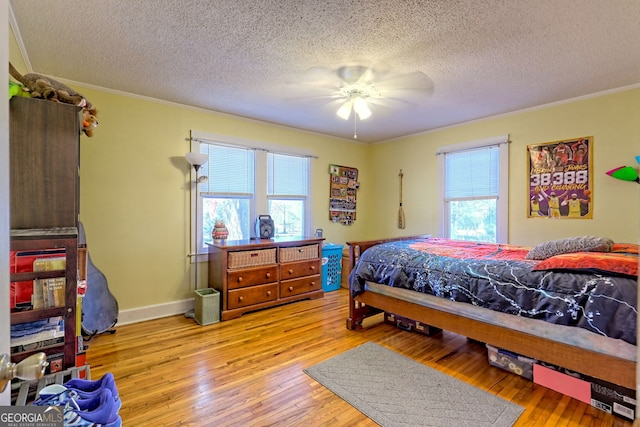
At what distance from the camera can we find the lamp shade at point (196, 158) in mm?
3332

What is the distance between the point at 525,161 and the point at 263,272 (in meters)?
3.37

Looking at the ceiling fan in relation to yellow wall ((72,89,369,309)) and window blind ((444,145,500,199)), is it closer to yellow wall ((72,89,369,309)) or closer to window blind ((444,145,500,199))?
window blind ((444,145,500,199))

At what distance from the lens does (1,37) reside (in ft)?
2.29

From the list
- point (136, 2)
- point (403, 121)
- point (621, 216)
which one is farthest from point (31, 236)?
point (621, 216)

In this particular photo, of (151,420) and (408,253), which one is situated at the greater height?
(408,253)

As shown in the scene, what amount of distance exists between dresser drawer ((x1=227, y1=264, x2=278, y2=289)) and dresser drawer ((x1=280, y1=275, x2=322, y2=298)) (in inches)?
7.2

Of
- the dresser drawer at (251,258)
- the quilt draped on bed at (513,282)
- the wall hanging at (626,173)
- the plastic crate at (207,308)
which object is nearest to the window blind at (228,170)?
the dresser drawer at (251,258)

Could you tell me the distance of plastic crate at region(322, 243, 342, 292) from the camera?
4465 millimetres

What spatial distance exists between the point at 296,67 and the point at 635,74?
2.95m

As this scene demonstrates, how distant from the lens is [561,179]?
3.33 m

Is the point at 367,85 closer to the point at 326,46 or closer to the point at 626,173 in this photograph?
the point at 326,46

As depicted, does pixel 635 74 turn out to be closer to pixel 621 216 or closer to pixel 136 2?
pixel 621 216

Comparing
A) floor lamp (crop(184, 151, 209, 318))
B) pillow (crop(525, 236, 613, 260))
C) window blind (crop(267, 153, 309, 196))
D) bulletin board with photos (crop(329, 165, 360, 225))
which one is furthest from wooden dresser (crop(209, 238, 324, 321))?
pillow (crop(525, 236, 613, 260))

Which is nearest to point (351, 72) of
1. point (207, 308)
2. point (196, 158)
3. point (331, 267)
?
point (196, 158)
